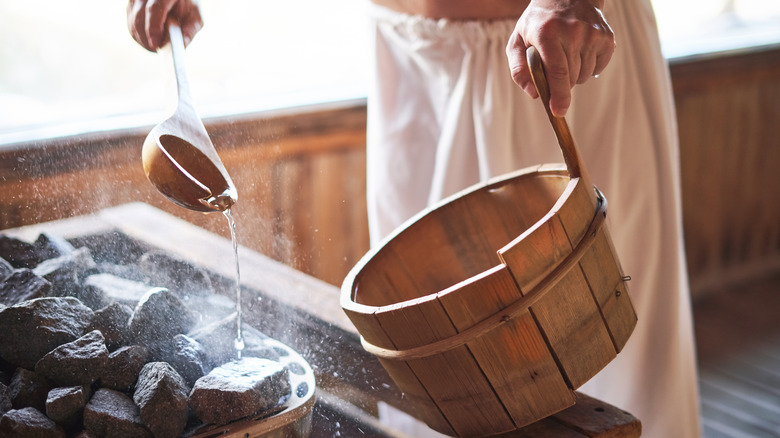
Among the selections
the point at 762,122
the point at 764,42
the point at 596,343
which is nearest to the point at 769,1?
the point at 764,42

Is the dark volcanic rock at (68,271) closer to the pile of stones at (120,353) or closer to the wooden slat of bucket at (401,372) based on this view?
the pile of stones at (120,353)

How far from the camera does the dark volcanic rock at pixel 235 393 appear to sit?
30.6 inches

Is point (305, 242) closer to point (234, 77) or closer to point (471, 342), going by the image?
point (471, 342)

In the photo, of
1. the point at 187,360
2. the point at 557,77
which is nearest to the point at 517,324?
the point at 557,77

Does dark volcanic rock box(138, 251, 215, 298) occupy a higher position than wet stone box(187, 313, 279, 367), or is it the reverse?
dark volcanic rock box(138, 251, 215, 298)

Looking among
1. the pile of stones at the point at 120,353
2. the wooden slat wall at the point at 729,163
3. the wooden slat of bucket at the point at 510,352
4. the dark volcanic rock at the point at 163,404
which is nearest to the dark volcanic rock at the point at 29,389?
the pile of stones at the point at 120,353

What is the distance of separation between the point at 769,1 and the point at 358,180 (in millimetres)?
2181

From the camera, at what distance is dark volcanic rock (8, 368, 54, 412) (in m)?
0.81

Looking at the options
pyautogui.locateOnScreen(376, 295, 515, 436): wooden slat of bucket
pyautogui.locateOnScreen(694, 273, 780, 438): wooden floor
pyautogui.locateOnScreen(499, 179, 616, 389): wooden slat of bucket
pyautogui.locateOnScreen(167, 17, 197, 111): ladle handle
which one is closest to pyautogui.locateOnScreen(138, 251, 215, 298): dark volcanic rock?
pyautogui.locateOnScreen(167, 17, 197, 111): ladle handle

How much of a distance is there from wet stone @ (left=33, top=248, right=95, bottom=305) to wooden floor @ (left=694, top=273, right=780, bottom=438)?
171 cm

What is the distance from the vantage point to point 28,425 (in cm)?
75

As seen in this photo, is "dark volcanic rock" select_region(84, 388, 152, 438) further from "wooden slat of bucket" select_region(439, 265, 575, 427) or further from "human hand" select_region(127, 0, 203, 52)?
"human hand" select_region(127, 0, 203, 52)

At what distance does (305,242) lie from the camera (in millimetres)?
1202

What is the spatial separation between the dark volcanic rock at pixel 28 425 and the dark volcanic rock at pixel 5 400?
0.03m
